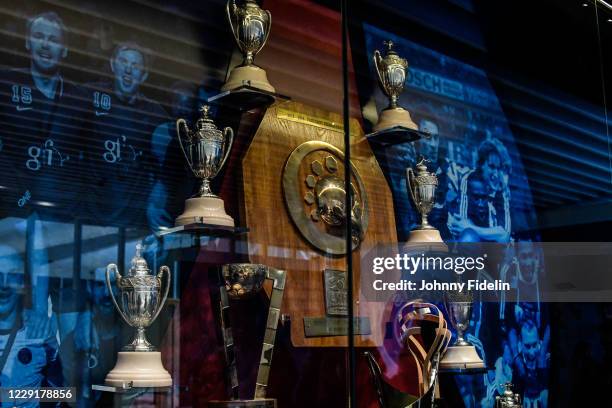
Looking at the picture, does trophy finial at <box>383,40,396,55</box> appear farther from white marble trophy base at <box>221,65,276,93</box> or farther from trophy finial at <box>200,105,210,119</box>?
trophy finial at <box>200,105,210,119</box>

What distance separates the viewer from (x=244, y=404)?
2395 mm

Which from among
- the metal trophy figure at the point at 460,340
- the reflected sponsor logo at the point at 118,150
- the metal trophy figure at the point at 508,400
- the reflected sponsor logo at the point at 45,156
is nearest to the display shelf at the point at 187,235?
the reflected sponsor logo at the point at 118,150

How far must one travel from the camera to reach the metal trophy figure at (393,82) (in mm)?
2902

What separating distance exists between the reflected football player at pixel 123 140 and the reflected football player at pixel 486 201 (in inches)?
42.9

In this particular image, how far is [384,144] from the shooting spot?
9.40 feet

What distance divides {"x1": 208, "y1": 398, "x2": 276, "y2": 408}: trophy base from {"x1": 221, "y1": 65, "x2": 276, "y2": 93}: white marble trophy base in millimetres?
934

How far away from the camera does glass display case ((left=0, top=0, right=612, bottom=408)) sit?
2.26 meters

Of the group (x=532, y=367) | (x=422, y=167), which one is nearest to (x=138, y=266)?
(x=422, y=167)

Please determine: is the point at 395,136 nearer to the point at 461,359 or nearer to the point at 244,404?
the point at 461,359

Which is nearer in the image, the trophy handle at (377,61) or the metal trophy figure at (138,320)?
the metal trophy figure at (138,320)

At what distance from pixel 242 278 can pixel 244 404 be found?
361 millimetres

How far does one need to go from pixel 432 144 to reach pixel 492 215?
13.1 inches

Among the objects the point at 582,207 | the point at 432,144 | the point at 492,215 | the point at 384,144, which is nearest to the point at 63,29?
the point at 384,144

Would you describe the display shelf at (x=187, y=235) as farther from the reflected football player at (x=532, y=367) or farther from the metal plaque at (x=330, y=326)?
the reflected football player at (x=532, y=367)
